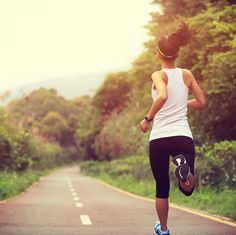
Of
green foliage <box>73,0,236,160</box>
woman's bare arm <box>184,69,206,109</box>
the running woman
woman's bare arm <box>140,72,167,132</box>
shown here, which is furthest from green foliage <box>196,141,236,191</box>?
woman's bare arm <box>140,72,167,132</box>

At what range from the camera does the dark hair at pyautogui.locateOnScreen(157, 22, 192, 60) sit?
516cm

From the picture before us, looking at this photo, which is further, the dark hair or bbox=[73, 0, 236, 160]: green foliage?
bbox=[73, 0, 236, 160]: green foliage

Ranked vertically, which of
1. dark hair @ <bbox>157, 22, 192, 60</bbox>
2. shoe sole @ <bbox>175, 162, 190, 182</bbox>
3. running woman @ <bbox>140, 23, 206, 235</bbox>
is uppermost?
dark hair @ <bbox>157, 22, 192, 60</bbox>

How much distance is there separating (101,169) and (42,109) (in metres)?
57.0

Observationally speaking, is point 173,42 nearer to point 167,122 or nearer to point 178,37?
point 178,37

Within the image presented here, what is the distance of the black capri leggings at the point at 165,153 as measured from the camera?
5.07 metres

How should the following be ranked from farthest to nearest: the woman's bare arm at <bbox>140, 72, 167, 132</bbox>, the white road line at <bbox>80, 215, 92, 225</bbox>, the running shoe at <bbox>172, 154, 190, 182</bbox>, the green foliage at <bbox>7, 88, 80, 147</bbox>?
the green foliage at <bbox>7, 88, 80, 147</bbox> → the white road line at <bbox>80, 215, 92, 225</bbox> → the woman's bare arm at <bbox>140, 72, 167, 132</bbox> → the running shoe at <bbox>172, 154, 190, 182</bbox>

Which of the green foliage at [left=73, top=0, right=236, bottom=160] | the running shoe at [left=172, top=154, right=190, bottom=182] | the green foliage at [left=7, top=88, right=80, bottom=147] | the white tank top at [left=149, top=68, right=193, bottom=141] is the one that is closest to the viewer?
the running shoe at [left=172, top=154, right=190, bottom=182]

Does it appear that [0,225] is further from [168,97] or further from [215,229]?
[168,97]

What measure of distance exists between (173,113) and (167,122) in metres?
0.10

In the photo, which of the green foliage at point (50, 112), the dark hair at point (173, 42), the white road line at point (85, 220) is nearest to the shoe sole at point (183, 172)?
the dark hair at point (173, 42)

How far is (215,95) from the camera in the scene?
15.9 metres

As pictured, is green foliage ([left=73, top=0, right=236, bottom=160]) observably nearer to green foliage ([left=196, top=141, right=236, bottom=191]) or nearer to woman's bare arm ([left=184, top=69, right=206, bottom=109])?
green foliage ([left=196, top=141, right=236, bottom=191])

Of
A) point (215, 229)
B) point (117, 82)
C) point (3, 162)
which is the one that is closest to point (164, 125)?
point (215, 229)
